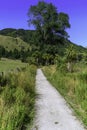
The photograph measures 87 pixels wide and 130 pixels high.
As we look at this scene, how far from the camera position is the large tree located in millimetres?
76625

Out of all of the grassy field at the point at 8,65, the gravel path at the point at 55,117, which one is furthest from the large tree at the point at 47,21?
the gravel path at the point at 55,117

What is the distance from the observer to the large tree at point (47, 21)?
76.6 meters

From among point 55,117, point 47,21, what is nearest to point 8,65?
point 47,21

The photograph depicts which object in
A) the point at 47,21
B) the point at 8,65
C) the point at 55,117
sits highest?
the point at 47,21

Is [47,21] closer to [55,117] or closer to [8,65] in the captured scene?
[8,65]

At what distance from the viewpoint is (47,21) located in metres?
77.1

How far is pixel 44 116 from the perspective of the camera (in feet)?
35.6

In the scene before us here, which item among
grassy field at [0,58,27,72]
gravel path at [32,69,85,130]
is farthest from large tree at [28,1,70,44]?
gravel path at [32,69,85,130]

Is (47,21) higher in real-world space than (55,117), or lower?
higher

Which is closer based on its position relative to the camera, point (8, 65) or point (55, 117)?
point (55, 117)

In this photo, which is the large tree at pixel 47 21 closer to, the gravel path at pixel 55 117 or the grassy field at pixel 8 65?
the grassy field at pixel 8 65

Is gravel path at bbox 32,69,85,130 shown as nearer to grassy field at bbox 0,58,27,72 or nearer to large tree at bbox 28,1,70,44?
grassy field at bbox 0,58,27,72

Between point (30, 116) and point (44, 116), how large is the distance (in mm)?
553

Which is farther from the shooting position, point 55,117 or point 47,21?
point 47,21
